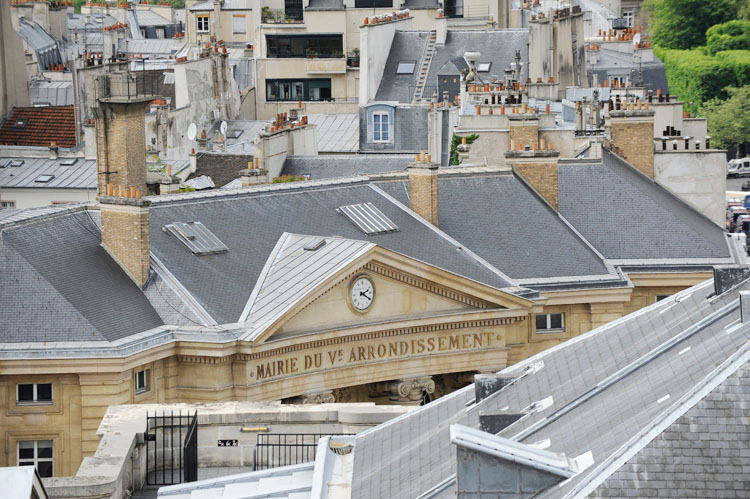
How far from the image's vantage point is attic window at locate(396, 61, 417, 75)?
95.0 metres

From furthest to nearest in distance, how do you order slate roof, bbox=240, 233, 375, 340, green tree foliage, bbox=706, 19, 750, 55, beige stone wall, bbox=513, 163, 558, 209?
1. green tree foliage, bbox=706, 19, 750, 55
2. beige stone wall, bbox=513, 163, 558, 209
3. slate roof, bbox=240, 233, 375, 340

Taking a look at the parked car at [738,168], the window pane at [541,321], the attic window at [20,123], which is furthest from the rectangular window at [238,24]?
the window pane at [541,321]

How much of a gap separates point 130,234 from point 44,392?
15.4 feet

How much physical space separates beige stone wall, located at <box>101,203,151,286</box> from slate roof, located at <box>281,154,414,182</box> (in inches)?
780

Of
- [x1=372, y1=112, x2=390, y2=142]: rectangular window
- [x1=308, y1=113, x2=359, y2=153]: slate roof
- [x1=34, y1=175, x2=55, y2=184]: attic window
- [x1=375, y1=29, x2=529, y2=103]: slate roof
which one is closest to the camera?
[x1=34, y1=175, x2=55, y2=184]: attic window

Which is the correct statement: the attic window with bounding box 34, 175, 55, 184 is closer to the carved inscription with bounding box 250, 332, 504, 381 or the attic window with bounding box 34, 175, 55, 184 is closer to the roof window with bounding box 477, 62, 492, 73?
the roof window with bounding box 477, 62, 492, 73

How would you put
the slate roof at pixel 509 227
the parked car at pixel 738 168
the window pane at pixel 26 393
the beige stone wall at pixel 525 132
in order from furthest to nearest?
the parked car at pixel 738 168, the beige stone wall at pixel 525 132, the slate roof at pixel 509 227, the window pane at pixel 26 393

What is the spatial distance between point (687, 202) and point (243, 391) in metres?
19.1

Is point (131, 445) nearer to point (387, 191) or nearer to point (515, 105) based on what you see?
point (387, 191)

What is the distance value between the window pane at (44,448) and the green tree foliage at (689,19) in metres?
136

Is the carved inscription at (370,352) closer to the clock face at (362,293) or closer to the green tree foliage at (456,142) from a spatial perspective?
the clock face at (362,293)

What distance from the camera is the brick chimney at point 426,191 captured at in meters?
58.2

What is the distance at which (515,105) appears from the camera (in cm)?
6862

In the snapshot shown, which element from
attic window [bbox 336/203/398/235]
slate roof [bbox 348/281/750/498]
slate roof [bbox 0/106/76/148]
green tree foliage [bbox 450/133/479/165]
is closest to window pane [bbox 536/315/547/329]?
attic window [bbox 336/203/398/235]
